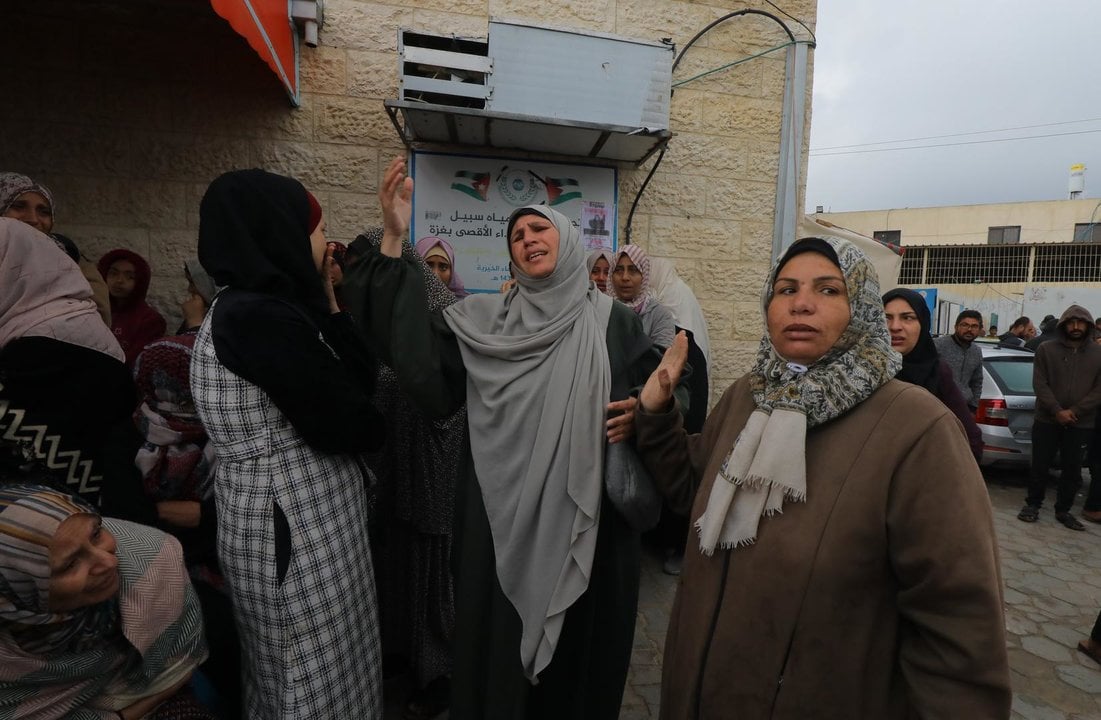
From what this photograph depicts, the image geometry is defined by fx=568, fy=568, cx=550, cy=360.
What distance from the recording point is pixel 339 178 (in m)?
3.69

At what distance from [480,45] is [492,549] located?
10.2 feet

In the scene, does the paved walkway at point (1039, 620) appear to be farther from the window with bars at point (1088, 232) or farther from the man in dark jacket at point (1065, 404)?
the window with bars at point (1088, 232)

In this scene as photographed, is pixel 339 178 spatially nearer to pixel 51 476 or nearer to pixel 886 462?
pixel 51 476

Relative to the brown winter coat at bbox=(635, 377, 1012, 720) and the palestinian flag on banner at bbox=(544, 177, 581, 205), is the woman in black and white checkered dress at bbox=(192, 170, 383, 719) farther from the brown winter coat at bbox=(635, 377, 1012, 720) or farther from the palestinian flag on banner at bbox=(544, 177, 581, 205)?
the palestinian flag on banner at bbox=(544, 177, 581, 205)

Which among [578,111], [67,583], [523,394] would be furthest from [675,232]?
[67,583]

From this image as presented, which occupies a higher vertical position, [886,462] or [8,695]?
[886,462]

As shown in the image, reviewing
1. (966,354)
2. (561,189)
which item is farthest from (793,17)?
(966,354)

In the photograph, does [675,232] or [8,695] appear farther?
[675,232]

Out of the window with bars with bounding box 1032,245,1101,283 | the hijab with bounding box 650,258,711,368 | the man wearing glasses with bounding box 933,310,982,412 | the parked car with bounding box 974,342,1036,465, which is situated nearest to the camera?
the hijab with bounding box 650,258,711,368

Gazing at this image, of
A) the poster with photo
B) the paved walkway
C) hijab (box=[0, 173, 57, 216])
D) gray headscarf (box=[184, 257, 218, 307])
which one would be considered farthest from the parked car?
hijab (box=[0, 173, 57, 216])

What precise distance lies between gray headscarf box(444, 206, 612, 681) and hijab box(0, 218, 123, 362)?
3.69 ft

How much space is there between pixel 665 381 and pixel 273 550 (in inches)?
45.3

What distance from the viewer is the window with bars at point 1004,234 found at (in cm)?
2597

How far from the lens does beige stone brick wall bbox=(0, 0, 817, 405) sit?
3.30 metres
